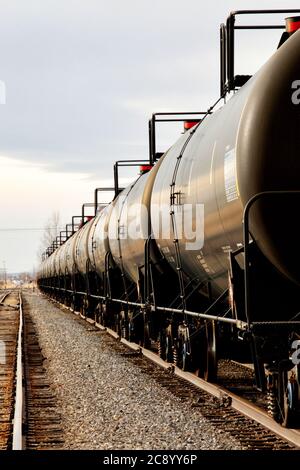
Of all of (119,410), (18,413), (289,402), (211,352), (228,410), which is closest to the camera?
(289,402)

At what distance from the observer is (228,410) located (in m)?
9.23

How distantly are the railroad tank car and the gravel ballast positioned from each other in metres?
0.80

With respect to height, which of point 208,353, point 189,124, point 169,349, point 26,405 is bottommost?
point 26,405

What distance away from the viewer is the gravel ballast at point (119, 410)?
7.63 m

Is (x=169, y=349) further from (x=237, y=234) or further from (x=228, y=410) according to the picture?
(x=237, y=234)

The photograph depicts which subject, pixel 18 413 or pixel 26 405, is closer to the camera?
pixel 18 413

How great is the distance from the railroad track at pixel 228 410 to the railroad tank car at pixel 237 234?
0.63 ft

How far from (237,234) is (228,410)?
239cm

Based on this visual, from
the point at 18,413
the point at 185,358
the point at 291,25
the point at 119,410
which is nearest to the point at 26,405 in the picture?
the point at 18,413

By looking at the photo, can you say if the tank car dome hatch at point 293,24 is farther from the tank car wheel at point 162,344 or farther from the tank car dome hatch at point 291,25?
the tank car wheel at point 162,344

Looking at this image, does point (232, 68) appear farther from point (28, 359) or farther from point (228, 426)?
point (28, 359)

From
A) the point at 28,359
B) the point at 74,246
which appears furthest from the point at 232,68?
the point at 74,246

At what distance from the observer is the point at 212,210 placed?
8.59m
